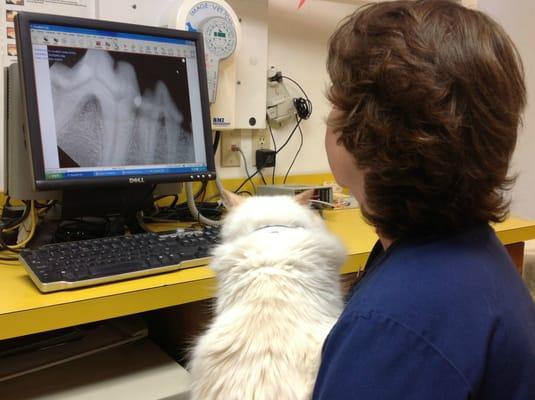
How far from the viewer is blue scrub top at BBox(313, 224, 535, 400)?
0.52 meters

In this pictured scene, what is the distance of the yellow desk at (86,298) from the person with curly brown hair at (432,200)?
39cm

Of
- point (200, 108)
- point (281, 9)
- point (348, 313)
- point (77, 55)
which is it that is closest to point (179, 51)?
point (200, 108)

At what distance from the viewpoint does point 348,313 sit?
58cm

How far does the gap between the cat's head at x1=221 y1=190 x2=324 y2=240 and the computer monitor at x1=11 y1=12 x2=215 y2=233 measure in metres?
0.31

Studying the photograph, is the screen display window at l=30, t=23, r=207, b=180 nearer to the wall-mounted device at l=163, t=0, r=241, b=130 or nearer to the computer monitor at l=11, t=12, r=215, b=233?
the computer monitor at l=11, t=12, r=215, b=233

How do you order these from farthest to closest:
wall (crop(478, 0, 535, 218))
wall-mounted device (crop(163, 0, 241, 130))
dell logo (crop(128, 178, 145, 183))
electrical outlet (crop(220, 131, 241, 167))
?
wall (crop(478, 0, 535, 218)), electrical outlet (crop(220, 131, 241, 167)), wall-mounted device (crop(163, 0, 241, 130)), dell logo (crop(128, 178, 145, 183))

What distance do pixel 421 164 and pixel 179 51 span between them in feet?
2.83

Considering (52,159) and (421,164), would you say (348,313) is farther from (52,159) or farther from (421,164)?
(52,159)

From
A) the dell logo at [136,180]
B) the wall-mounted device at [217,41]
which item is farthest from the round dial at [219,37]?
the dell logo at [136,180]

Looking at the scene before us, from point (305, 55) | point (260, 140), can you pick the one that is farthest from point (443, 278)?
point (305, 55)

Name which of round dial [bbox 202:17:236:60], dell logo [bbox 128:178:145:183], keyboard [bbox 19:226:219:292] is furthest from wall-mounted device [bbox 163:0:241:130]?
keyboard [bbox 19:226:219:292]

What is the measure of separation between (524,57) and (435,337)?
2025 mm

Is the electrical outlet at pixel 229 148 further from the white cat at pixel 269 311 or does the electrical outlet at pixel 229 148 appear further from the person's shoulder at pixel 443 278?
the person's shoulder at pixel 443 278

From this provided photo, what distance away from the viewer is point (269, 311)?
756mm
